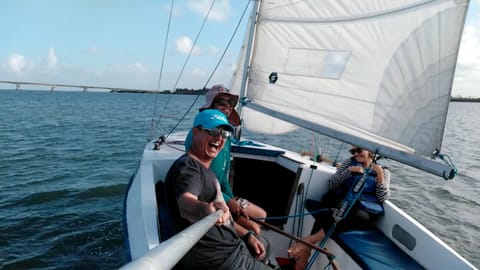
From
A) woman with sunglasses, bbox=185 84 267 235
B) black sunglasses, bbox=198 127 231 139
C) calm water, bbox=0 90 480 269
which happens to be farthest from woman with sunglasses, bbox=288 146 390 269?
calm water, bbox=0 90 480 269

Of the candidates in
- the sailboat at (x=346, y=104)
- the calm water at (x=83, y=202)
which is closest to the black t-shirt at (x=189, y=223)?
the sailboat at (x=346, y=104)

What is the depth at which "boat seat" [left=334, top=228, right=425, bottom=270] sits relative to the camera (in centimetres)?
290

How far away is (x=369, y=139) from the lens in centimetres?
304

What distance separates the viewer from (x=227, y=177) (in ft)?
10.3

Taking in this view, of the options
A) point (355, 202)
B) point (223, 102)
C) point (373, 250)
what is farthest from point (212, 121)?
point (355, 202)

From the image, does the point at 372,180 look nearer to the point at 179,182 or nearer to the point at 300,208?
the point at 300,208

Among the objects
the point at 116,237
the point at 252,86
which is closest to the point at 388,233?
the point at 252,86

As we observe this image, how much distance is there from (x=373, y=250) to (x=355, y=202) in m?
0.63

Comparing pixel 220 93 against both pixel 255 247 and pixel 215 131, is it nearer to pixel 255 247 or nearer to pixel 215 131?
pixel 215 131

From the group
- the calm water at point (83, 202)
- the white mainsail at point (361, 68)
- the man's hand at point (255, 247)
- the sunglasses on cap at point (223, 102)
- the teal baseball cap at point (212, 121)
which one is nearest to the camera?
the teal baseball cap at point (212, 121)

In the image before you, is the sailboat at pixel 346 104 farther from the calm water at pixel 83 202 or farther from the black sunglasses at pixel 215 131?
the calm water at pixel 83 202

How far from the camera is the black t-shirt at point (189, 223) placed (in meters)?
1.97

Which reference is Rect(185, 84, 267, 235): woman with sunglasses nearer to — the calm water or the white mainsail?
the white mainsail

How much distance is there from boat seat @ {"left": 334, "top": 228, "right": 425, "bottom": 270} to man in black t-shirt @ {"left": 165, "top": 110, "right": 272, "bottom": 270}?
1.12 m
